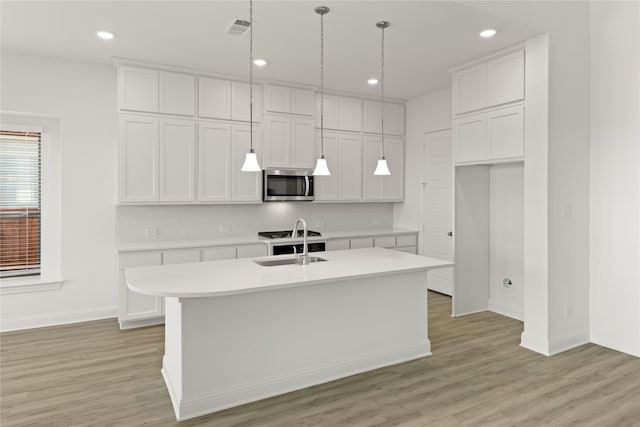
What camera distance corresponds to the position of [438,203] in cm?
571

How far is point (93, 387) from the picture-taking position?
9.71 feet

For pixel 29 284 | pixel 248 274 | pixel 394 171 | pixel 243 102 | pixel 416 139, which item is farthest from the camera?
pixel 394 171

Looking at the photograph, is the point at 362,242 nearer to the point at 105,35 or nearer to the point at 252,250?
the point at 252,250

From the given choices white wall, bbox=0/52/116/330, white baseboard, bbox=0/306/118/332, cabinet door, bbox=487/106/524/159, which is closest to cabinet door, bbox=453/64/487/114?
cabinet door, bbox=487/106/524/159

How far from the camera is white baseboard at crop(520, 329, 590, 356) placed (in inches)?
141

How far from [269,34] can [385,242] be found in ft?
10.8

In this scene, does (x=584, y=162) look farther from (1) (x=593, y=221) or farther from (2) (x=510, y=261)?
(2) (x=510, y=261)

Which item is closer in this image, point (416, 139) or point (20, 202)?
point (20, 202)

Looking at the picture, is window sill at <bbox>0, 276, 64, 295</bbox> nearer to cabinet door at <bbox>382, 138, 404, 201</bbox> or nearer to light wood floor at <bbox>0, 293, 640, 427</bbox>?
light wood floor at <bbox>0, 293, 640, 427</bbox>

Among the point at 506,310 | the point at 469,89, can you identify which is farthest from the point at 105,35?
the point at 506,310

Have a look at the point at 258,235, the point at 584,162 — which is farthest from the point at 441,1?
the point at 258,235

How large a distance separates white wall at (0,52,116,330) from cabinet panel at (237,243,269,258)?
1523 mm

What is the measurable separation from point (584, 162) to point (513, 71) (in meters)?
1.12

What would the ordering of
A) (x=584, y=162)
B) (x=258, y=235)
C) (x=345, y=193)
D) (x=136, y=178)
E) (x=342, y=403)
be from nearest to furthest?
1. (x=342, y=403)
2. (x=584, y=162)
3. (x=136, y=178)
4. (x=258, y=235)
5. (x=345, y=193)
